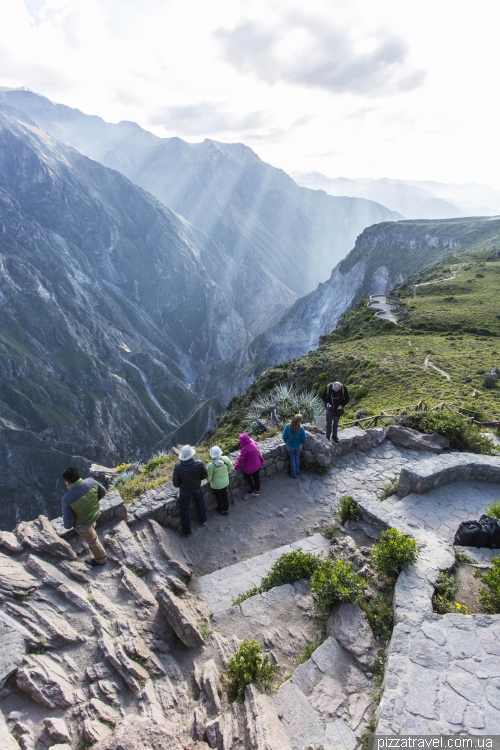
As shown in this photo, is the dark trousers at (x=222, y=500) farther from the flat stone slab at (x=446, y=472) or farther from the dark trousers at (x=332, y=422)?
the flat stone slab at (x=446, y=472)

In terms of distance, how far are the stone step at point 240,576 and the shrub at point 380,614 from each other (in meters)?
1.82

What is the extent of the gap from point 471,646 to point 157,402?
164m

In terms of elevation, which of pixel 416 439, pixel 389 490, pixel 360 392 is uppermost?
pixel 416 439

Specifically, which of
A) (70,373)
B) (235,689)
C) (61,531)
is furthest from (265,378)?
(70,373)

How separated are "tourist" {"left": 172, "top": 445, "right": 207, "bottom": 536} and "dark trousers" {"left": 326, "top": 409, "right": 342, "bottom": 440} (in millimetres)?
4608

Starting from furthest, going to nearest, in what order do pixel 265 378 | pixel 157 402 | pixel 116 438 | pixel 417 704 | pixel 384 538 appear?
pixel 157 402 < pixel 116 438 < pixel 265 378 < pixel 384 538 < pixel 417 704

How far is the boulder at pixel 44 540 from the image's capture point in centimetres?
666

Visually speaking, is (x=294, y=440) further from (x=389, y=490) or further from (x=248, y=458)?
(x=389, y=490)

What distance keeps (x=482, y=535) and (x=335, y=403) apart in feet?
16.8

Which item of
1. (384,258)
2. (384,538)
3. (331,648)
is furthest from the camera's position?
(384,258)

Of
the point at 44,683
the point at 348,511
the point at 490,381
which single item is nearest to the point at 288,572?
the point at 348,511

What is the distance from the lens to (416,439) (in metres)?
11.5

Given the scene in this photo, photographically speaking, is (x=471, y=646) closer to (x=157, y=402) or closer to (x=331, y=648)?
(x=331, y=648)

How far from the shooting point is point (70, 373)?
468 feet
